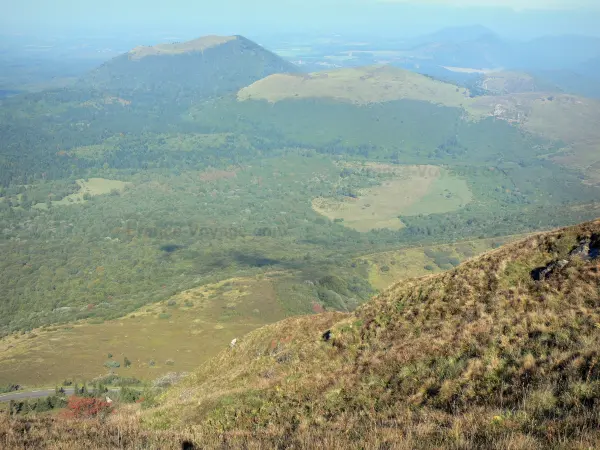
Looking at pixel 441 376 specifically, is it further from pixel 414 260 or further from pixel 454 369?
pixel 414 260

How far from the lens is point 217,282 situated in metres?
134

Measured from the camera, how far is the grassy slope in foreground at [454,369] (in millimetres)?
11242

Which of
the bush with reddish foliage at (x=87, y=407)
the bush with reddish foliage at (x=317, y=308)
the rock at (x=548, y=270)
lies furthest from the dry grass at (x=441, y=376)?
the bush with reddish foliage at (x=317, y=308)

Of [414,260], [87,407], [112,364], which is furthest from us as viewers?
[414,260]

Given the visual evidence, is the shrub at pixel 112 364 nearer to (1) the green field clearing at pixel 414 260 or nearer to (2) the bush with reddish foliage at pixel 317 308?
(2) the bush with reddish foliage at pixel 317 308

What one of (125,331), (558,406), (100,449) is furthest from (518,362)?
(125,331)

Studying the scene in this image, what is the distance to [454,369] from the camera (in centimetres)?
1598

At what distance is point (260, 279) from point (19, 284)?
256ft

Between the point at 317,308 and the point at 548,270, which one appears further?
the point at 317,308

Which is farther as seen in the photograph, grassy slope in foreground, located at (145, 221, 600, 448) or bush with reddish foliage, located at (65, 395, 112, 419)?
bush with reddish foliage, located at (65, 395, 112, 419)

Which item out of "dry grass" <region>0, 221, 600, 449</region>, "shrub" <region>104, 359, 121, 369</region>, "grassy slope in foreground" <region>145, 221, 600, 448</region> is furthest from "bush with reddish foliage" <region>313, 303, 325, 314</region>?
"dry grass" <region>0, 221, 600, 449</region>

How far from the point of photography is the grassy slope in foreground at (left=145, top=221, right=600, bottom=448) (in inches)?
443

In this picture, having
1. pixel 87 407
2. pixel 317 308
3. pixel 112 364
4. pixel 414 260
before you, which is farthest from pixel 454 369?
pixel 414 260

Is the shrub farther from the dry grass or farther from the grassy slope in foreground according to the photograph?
the dry grass
